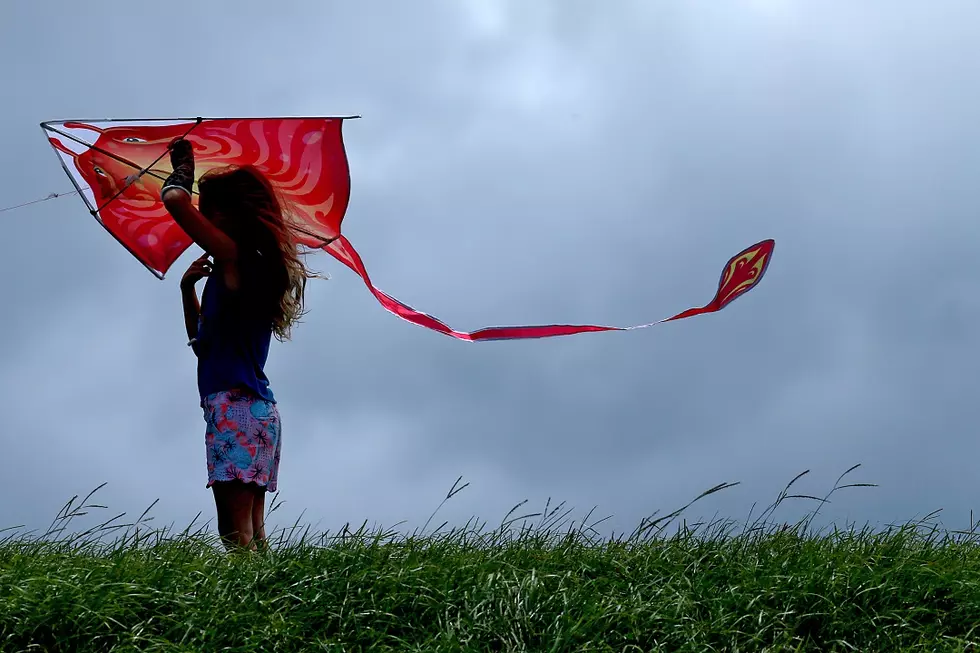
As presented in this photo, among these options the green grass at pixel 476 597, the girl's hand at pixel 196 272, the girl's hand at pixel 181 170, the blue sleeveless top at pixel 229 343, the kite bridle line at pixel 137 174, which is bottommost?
the green grass at pixel 476 597

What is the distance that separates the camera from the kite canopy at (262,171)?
5.88 metres

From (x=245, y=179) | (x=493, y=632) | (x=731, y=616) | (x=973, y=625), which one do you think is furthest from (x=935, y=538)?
(x=245, y=179)

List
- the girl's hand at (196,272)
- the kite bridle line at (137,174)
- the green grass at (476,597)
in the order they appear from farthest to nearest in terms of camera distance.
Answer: the kite bridle line at (137,174) < the girl's hand at (196,272) < the green grass at (476,597)

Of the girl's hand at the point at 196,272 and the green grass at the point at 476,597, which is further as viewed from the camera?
the girl's hand at the point at 196,272

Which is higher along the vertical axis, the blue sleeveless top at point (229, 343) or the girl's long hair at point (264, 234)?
the girl's long hair at point (264, 234)

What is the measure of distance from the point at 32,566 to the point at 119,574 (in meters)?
0.52

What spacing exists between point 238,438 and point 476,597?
1268 mm

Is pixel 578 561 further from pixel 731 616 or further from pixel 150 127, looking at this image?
pixel 150 127

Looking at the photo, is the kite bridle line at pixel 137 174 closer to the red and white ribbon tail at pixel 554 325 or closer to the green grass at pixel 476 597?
the red and white ribbon tail at pixel 554 325

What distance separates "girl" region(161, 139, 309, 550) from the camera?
4.84 m

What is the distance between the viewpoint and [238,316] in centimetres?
498

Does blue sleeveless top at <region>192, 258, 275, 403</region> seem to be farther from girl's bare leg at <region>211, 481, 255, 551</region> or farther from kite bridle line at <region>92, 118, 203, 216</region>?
kite bridle line at <region>92, 118, 203, 216</region>

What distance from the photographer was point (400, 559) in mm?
4754

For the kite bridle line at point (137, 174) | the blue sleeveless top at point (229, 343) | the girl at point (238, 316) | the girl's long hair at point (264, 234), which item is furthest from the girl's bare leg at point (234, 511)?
the kite bridle line at point (137, 174)
